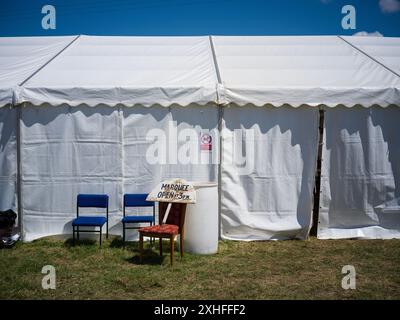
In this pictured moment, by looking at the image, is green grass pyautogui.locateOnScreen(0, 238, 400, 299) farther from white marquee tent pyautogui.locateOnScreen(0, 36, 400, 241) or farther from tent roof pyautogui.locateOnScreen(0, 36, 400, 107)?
tent roof pyautogui.locateOnScreen(0, 36, 400, 107)

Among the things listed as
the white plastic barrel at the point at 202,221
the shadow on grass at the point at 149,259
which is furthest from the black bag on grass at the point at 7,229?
the white plastic barrel at the point at 202,221

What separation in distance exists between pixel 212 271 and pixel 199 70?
3.85 meters

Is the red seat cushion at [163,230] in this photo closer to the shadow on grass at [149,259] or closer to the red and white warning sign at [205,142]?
the shadow on grass at [149,259]

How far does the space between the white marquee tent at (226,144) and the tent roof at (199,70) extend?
1.3 inches

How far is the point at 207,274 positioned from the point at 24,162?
12.5 ft

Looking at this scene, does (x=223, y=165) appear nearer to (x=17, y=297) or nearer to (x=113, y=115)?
(x=113, y=115)

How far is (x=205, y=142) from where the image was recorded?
734cm

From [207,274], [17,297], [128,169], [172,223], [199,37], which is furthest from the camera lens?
[199,37]

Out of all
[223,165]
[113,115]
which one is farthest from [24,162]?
[223,165]

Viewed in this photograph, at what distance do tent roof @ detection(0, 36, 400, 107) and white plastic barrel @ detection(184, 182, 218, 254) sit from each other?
1624 millimetres

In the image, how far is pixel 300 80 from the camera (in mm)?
7574

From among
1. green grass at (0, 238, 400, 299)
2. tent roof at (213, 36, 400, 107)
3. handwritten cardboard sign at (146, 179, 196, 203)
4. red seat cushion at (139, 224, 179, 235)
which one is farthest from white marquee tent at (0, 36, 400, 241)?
red seat cushion at (139, 224, 179, 235)

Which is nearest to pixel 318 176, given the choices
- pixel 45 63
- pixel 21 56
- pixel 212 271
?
pixel 212 271

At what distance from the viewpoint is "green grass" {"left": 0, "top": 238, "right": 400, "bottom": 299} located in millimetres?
5012
